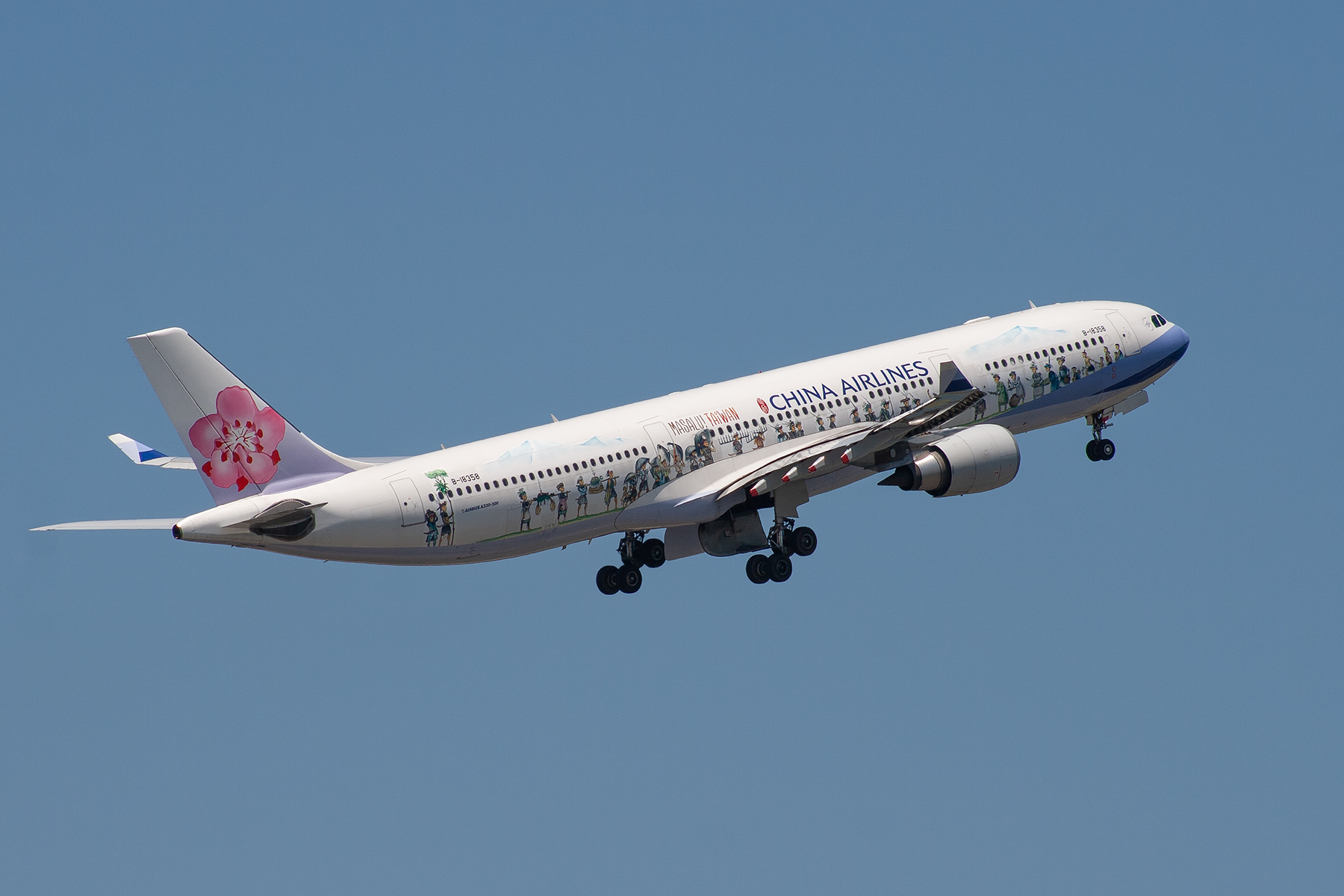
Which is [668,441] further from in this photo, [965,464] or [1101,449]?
[1101,449]

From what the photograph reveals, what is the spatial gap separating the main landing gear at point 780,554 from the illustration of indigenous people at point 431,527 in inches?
442

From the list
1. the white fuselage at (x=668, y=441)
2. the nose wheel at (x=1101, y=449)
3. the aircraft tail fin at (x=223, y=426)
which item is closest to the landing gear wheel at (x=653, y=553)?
the white fuselage at (x=668, y=441)

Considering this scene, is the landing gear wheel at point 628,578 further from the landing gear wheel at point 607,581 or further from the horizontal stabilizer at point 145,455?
the horizontal stabilizer at point 145,455

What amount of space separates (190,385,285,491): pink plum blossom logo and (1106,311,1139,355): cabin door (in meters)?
29.4

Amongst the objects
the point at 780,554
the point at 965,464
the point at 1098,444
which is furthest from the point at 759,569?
the point at 1098,444

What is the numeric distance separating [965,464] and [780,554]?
19.8 ft

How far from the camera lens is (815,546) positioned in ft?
209

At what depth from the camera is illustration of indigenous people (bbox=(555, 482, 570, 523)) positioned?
58.3 m

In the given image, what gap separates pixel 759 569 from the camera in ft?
208

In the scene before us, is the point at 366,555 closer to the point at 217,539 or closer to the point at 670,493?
the point at 217,539

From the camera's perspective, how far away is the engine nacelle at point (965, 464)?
62250 millimetres

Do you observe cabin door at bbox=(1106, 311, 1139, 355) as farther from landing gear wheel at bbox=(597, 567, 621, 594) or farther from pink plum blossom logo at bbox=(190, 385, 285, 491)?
pink plum blossom logo at bbox=(190, 385, 285, 491)

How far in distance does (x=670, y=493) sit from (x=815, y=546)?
18.0 feet

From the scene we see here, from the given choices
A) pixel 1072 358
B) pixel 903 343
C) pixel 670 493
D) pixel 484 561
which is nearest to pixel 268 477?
pixel 484 561
